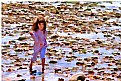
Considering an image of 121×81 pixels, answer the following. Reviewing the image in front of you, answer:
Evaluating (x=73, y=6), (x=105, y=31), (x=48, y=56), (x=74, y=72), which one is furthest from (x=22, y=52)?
(x=73, y=6)

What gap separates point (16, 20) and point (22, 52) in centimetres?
392

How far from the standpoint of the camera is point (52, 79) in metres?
9.08

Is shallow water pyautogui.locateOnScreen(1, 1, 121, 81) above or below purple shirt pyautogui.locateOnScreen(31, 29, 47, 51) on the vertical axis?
below

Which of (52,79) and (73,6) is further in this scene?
(73,6)

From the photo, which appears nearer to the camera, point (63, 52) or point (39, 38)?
point (39, 38)

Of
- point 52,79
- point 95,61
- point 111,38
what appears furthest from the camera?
point 111,38

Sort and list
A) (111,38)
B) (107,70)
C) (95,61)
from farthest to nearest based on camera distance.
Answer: (111,38) → (95,61) → (107,70)

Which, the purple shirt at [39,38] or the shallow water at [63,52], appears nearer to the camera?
the purple shirt at [39,38]

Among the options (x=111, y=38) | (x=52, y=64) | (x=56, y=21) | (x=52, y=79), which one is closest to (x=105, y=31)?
(x=111, y=38)

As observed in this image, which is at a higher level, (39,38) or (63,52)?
(39,38)

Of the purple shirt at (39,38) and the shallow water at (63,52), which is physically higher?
the purple shirt at (39,38)

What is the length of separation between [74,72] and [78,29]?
4423mm

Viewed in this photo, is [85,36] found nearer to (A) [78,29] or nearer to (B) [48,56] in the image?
(A) [78,29]

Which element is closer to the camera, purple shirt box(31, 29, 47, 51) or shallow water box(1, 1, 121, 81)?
purple shirt box(31, 29, 47, 51)
